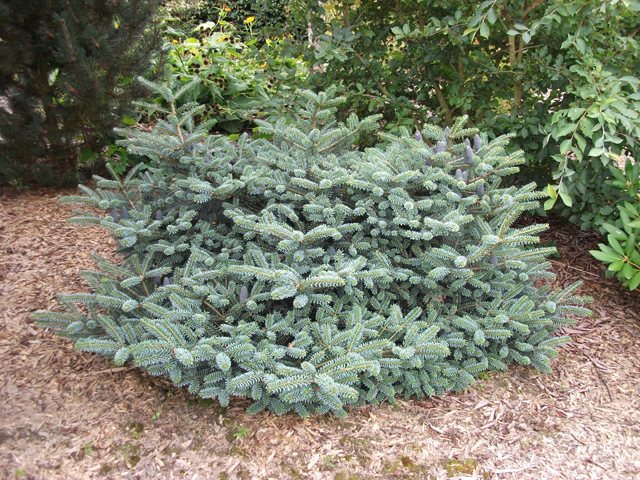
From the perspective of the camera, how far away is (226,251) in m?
2.35

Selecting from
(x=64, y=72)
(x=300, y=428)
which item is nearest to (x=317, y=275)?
(x=300, y=428)

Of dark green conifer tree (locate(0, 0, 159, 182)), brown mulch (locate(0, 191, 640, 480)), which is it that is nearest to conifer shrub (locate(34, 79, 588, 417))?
brown mulch (locate(0, 191, 640, 480))

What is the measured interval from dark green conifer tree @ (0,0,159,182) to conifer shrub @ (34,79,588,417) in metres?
1.24

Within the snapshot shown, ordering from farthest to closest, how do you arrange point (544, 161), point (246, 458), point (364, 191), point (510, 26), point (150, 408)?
point (544, 161)
point (510, 26)
point (364, 191)
point (150, 408)
point (246, 458)

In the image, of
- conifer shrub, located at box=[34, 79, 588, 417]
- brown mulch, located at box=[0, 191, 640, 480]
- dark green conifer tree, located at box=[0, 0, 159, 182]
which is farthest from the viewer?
dark green conifer tree, located at box=[0, 0, 159, 182]

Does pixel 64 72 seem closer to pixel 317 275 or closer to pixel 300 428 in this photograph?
pixel 317 275

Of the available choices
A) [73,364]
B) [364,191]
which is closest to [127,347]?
[73,364]

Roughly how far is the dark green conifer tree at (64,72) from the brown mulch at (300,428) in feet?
5.02

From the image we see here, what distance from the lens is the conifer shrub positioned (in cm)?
196

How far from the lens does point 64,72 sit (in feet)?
10.7

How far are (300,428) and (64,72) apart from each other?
2.92 metres

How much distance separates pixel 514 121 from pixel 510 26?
62cm

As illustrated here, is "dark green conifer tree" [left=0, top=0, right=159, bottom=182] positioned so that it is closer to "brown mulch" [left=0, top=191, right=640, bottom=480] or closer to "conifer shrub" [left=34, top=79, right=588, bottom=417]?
"conifer shrub" [left=34, top=79, right=588, bottom=417]

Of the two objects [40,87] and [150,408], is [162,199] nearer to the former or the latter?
[150,408]
